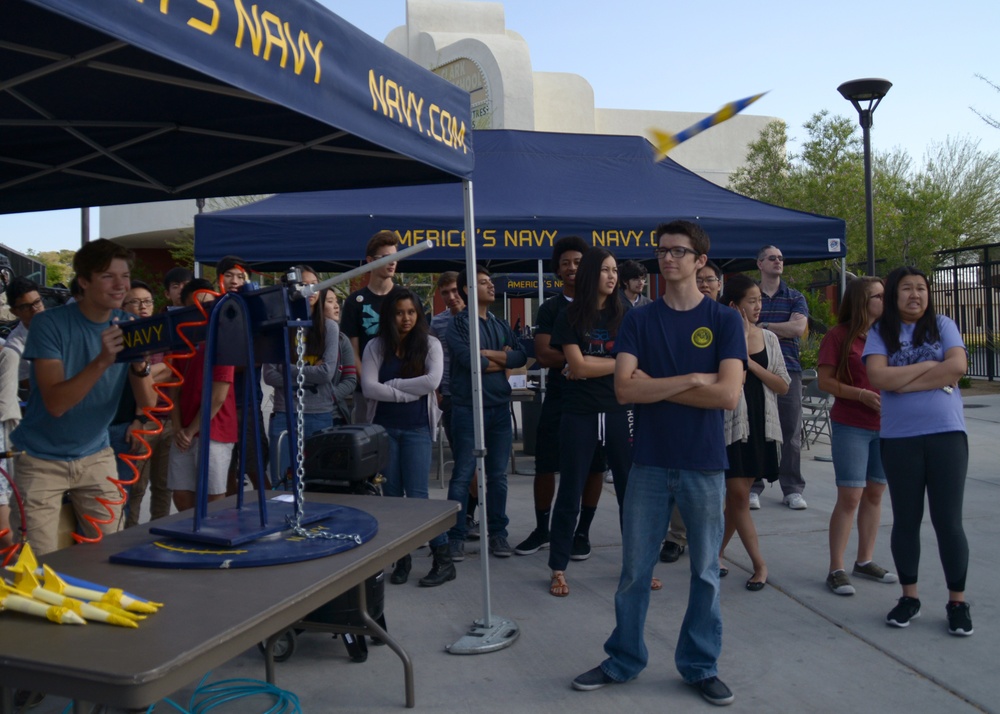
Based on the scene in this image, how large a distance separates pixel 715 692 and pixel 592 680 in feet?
1.62

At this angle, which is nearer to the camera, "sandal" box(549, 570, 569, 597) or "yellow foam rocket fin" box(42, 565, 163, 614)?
"yellow foam rocket fin" box(42, 565, 163, 614)

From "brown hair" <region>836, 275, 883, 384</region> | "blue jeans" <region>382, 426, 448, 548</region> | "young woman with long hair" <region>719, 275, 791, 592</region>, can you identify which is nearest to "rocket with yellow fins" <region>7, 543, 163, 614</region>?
"blue jeans" <region>382, 426, 448, 548</region>

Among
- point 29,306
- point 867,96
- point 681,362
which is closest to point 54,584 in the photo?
point 681,362

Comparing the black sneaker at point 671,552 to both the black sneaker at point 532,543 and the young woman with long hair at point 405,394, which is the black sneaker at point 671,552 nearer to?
the black sneaker at point 532,543

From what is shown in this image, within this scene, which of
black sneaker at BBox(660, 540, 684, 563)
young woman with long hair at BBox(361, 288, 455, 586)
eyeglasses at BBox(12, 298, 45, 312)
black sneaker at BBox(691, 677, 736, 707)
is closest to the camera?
black sneaker at BBox(691, 677, 736, 707)

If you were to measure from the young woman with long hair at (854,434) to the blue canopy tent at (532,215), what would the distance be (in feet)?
9.64

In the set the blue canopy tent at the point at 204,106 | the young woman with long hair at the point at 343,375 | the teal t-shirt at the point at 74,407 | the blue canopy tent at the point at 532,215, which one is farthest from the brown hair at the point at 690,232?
the blue canopy tent at the point at 532,215

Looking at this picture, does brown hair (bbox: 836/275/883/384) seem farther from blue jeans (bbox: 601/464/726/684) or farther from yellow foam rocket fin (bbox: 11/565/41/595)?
yellow foam rocket fin (bbox: 11/565/41/595)

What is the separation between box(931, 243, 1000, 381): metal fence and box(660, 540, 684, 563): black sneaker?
1285 cm

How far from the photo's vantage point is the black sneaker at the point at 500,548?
5535 millimetres

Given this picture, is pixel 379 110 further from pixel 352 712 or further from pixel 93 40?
pixel 352 712

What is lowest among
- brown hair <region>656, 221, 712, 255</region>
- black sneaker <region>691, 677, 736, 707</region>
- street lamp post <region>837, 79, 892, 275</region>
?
black sneaker <region>691, 677, 736, 707</region>

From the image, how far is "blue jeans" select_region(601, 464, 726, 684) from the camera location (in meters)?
3.45

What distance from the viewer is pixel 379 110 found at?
327 centimetres
